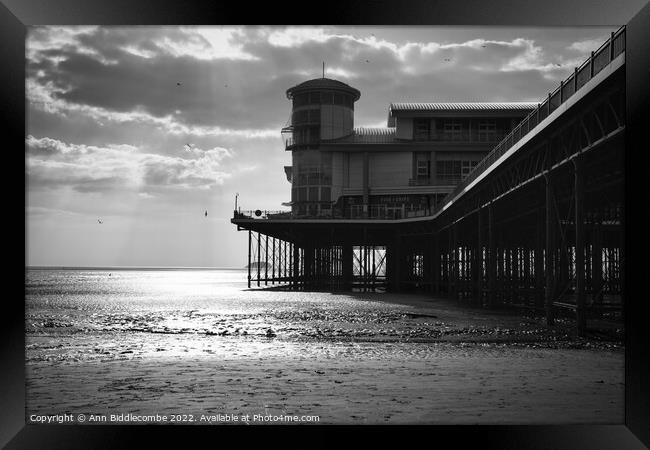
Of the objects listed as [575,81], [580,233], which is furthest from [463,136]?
[575,81]

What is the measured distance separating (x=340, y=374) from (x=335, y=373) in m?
0.20

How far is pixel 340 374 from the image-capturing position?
14.2 m

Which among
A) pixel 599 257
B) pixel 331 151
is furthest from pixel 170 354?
pixel 331 151

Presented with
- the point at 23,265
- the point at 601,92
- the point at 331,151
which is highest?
the point at 331,151

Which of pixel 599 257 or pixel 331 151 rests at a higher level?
pixel 331 151

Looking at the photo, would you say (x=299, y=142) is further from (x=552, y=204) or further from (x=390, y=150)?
(x=552, y=204)

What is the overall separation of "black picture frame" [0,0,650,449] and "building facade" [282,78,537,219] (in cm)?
5574

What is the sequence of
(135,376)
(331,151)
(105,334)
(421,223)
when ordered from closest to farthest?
(135,376) → (105,334) → (421,223) → (331,151)

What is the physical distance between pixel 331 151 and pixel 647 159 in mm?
60782

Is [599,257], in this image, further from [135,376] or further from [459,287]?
[135,376]

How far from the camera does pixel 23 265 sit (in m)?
7.84

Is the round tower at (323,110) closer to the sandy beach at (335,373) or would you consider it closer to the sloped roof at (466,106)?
the sloped roof at (466,106)
